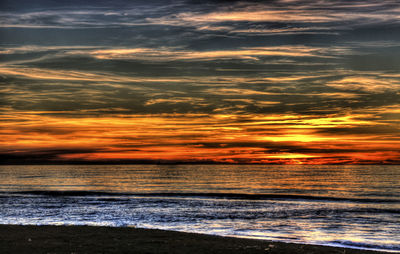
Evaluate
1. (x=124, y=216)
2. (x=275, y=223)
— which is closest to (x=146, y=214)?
(x=124, y=216)

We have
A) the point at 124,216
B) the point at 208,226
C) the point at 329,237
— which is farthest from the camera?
the point at 124,216

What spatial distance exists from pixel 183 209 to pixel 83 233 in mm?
21561

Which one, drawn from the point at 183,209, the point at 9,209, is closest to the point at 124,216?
the point at 183,209

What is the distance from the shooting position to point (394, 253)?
68.9 feet

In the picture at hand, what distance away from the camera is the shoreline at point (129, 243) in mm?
18344

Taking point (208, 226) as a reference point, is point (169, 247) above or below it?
above

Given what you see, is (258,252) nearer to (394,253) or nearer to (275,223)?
(394,253)

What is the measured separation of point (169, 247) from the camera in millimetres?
19219

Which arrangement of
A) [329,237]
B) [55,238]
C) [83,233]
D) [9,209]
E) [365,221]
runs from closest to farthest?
[55,238] < [83,233] < [329,237] < [365,221] < [9,209]

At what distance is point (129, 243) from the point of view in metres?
20.0

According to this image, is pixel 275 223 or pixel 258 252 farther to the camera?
pixel 275 223

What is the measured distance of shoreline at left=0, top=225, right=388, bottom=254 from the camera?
60.2 feet

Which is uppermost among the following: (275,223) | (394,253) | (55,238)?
(55,238)

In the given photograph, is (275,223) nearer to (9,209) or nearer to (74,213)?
(74,213)
